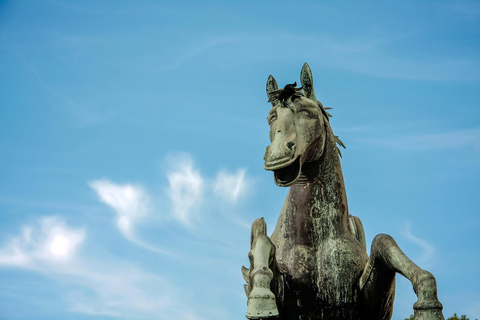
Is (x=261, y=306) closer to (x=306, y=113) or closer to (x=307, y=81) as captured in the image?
(x=306, y=113)

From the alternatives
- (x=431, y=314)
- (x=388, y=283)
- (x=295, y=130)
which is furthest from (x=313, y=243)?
(x=431, y=314)

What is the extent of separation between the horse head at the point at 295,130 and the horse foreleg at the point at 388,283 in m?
1.00

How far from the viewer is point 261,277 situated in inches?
191

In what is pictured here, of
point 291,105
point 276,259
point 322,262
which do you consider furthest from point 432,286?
point 291,105

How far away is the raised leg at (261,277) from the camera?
4637mm

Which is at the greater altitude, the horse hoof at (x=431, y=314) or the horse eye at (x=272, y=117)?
the horse eye at (x=272, y=117)

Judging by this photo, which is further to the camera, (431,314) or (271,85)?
(271,85)

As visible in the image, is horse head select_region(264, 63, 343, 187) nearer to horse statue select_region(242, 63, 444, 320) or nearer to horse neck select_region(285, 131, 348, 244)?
horse statue select_region(242, 63, 444, 320)

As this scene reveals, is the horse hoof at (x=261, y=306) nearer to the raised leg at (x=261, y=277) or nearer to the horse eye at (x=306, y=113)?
the raised leg at (x=261, y=277)

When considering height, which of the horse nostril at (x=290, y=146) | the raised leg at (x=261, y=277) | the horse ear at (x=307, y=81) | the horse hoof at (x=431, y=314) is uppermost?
the horse ear at (x=307, y=81)

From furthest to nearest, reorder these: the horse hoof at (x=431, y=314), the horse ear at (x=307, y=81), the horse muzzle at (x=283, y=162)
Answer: the horse ear at (x=307, y=81) → the horse muzzle at (x=283, y=162) → the horse hoof at (x=431, y=314)

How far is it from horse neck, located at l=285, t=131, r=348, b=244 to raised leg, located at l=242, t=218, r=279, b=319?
1.33ft

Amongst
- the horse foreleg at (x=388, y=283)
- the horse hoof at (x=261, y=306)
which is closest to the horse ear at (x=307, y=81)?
the horse foreleg at (x=388, y=283)

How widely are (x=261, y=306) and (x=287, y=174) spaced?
1219mm
